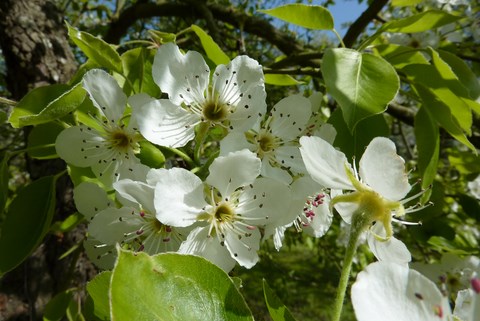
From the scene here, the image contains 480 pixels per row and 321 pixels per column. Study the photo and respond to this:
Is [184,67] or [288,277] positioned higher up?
[184,67]

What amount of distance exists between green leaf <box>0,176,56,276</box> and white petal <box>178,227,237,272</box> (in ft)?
0.99

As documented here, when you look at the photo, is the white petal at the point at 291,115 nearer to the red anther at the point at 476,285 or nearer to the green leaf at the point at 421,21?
the green leaf at the point at 421,21

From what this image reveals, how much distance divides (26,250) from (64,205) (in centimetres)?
73

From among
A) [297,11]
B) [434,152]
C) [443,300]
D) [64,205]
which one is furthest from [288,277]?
[443,300]

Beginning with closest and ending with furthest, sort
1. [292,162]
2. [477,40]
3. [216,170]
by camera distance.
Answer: [216,170] → [292,162] → [477,40]

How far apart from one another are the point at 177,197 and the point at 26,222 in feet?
1.14

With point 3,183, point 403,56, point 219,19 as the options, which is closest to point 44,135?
point 3,183

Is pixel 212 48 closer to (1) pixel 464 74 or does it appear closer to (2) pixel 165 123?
(2) pixel 165 123

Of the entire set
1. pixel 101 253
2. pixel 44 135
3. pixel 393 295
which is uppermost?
pixel 393 295

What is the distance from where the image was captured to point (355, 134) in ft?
2.61

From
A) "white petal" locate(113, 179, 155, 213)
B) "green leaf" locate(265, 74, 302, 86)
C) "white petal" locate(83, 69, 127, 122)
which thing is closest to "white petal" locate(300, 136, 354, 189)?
"white petal" locate(113, 179, 155, 213)

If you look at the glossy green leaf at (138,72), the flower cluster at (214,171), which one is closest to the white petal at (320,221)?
the flower cluster at (214,171)

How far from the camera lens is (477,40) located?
2.02 metres

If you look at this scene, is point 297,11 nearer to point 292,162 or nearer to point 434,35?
point 292,162
